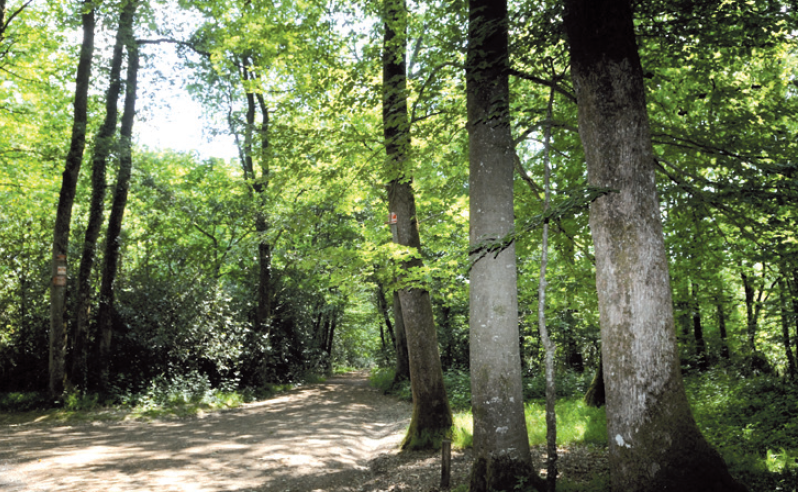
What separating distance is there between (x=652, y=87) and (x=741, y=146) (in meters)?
1.58

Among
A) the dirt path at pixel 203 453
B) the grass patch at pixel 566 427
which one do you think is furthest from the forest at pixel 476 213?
A: the dirt path at pixel 203 453

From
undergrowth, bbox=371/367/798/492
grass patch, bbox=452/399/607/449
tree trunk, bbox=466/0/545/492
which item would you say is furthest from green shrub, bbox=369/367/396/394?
tree trunk, bbox=466/0/545/492

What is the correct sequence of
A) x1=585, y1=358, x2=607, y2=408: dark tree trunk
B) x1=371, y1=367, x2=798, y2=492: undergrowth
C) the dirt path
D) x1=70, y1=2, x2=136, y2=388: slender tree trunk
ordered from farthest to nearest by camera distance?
x1=70, y1=2, x2=136, y2=388: slender tree trunk
x1=585, y1=358, x2=607, y2=408: dark tree trunk
the dirt path
x1=371, y1=367, x2=798, y2=492: undergrowth

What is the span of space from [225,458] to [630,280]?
7494 millimetres

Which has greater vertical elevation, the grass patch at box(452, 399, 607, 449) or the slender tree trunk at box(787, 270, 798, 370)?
the slender tree trunk at box(787, 270, 798, 370)

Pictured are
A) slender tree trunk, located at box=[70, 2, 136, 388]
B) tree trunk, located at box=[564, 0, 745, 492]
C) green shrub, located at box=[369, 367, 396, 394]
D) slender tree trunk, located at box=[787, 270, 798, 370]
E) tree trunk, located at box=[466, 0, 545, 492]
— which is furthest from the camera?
green shrub, located at box=[369, 367, 396, 394]

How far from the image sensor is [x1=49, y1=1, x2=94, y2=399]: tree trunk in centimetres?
1158

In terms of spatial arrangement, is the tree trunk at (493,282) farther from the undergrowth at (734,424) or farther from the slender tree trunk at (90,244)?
the slender tree trunk at (90,244)

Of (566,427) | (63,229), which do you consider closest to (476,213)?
(566,427)

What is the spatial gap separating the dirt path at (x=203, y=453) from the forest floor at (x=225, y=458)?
15 mm

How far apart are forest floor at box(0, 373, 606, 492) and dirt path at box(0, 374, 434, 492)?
15mm

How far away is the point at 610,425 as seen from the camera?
371 cm

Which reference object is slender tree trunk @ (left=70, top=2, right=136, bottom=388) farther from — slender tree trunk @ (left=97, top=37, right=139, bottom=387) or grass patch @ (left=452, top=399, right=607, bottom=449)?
grass patch @ (left=452, top=399, right=607, bottom=449)

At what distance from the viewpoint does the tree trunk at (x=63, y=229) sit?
11.6m
